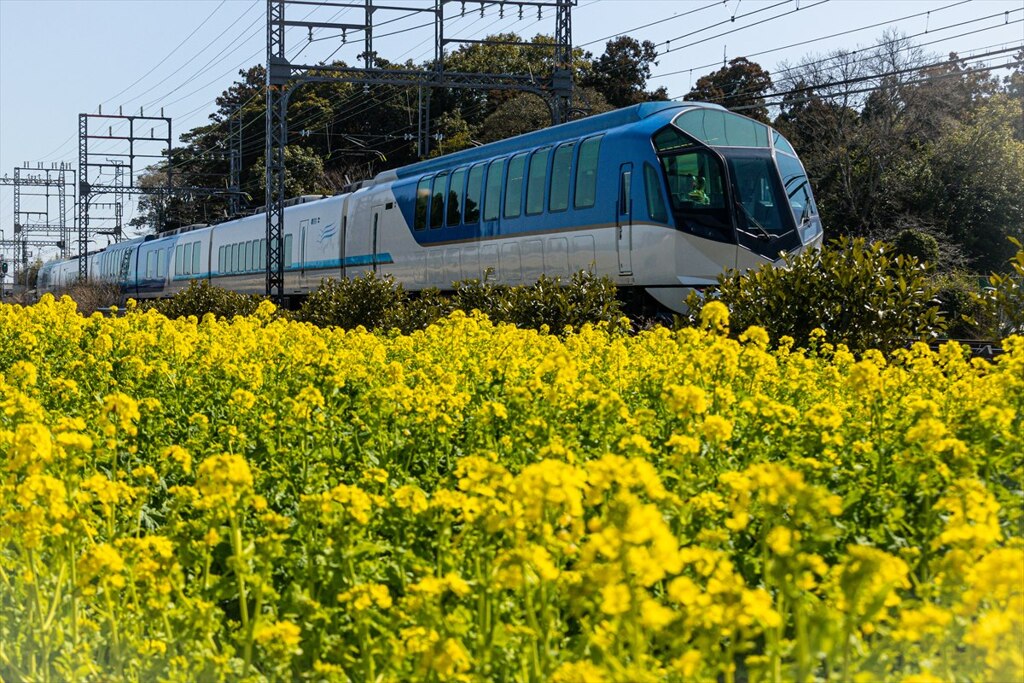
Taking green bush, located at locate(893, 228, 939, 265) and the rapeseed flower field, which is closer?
the rapeseed flower field

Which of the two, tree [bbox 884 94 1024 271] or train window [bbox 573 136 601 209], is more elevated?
tree [bbox 884 94 1024 271]

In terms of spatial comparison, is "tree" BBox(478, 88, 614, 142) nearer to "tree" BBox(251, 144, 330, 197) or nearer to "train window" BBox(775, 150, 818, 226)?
"tree" BBox(251, 144, 330, 197)

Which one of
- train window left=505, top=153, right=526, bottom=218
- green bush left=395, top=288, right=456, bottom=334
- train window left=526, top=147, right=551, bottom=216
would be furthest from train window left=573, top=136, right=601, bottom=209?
green bush left=395, top=288, right=456, bottom=334

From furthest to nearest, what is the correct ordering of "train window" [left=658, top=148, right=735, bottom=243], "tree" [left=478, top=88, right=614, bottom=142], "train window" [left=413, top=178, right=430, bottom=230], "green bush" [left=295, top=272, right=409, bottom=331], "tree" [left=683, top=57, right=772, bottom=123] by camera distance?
"tree" [left=683, top=57, right=772, bottom=123] → "tree" [left=478, top=88, right=614, bottom=142] → "train window" [left=413, top=178, right=430, bottom=230] → "green bush" [left=295, top=272, right=409, bottom=331] → "train window" [left=658, top=148, right=735, bottom=243]

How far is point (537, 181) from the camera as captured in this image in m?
17.1

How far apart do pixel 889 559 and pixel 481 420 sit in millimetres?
2695

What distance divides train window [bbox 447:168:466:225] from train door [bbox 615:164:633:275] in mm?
4942

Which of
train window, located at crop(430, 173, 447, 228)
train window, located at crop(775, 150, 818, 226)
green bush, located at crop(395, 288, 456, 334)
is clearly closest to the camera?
green bush, located at crop(395, 288, 456, 334)

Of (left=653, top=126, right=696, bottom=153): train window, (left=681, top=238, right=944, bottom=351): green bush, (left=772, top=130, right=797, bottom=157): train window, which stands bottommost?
(left=681, top=238, right=944, bottom=351): green bush

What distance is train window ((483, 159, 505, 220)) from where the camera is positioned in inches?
718

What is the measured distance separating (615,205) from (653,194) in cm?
70

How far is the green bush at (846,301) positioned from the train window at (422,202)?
1119cm

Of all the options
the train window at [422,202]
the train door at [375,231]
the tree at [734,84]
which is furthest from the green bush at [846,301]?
the tree at [734,84]

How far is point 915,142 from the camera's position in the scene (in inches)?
1672
